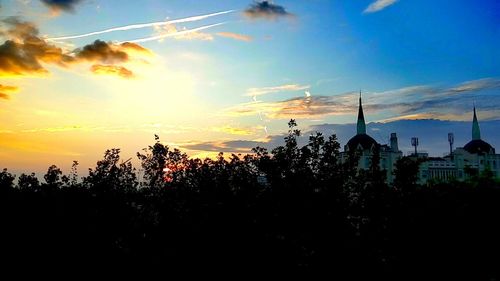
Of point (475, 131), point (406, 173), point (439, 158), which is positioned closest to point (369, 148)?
point (439, 158)

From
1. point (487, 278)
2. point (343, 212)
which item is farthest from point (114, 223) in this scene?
point (487, 278)

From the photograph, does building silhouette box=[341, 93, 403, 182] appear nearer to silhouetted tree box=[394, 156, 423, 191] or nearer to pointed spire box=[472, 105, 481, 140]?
pointed spire box=[472, 105, 481, 140]

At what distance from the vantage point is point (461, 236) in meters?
23.5

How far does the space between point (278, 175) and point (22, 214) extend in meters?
13.2

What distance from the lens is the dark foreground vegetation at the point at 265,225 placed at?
19.7 m

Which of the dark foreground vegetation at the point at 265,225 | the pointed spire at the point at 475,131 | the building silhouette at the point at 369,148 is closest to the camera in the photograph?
the dark foreground vegetation at the point at 265,225

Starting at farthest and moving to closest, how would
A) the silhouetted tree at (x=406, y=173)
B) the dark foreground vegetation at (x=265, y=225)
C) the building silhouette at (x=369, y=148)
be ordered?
the building silhouette at (x=369, y=148) → the silhouetted tree at (x=406, y=173) → the dark foreground vegetation at (x=265, y=225)

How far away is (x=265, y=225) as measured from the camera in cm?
2036

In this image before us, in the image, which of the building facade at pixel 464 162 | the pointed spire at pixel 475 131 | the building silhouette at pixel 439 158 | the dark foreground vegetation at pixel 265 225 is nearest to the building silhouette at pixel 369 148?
the building silhouette at pixel 439 158

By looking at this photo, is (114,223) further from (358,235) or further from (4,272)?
(358,235)

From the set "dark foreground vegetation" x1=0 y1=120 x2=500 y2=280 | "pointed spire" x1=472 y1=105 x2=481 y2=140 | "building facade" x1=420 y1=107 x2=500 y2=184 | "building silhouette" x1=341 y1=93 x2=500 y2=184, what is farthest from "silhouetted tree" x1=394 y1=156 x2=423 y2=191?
"pointed spire" x1=472 y1=105 x2=481 y2=140

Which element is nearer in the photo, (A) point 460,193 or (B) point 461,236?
(B) point 461,236

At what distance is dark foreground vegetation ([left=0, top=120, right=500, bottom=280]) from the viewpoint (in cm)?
1969

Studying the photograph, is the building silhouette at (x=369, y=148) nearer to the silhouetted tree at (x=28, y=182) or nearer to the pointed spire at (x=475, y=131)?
the pointed spire at (x=475, y=131)
